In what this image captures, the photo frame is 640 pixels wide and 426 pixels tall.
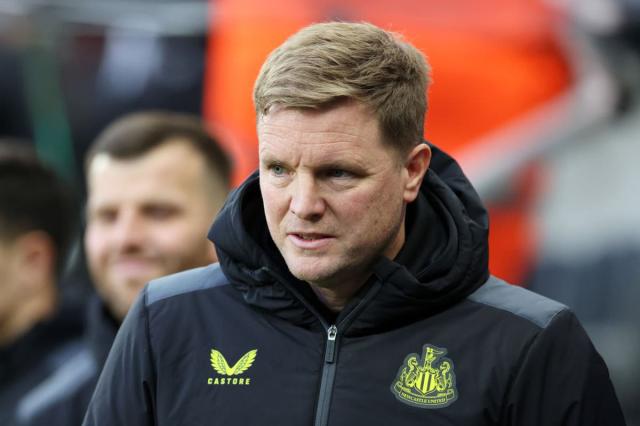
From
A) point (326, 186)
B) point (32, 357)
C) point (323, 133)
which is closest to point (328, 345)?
point (326, 186)

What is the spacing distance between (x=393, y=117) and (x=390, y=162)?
95 mm

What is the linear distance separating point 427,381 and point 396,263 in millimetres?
247

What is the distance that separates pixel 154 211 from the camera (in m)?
4.25

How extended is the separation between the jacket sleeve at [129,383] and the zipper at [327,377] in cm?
37

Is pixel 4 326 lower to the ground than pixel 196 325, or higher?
lower

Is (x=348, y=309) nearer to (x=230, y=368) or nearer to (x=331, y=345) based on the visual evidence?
(x=331, y=345)

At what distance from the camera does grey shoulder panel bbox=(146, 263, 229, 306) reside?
3.02 meters

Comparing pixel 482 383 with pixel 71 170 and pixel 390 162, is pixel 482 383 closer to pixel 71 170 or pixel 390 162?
pixel 390 162

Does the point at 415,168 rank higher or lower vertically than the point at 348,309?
higher

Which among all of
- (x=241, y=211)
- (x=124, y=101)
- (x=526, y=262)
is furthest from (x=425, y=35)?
(x=241, y=211)

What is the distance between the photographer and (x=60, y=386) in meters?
4.12

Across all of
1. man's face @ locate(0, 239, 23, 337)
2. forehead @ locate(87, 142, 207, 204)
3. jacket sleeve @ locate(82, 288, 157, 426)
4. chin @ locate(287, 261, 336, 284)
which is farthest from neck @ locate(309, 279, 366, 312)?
man's face @ locate(0, 239, 23, 337)

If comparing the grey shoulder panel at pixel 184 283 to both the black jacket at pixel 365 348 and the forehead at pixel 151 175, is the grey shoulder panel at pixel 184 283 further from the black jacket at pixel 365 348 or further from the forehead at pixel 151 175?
the forehead at pixel 151 175

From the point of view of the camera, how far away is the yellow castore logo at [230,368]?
9.30 feet
